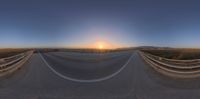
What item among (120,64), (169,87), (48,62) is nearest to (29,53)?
(48,62)

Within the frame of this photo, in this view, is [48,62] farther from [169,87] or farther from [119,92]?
[169,87]

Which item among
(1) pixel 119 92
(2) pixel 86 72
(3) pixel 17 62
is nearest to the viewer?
(1) pixel 119 92

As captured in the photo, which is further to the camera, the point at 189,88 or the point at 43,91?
the point at 189,88

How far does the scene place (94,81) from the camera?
22.8 feet

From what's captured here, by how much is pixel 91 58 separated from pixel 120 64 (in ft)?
2.46

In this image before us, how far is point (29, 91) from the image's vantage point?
6.55 metres

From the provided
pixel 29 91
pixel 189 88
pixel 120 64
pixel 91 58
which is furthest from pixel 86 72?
pixel 189 88

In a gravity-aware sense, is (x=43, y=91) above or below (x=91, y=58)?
below

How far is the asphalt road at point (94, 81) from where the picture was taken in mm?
6453

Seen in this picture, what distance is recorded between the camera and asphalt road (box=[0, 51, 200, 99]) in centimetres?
645

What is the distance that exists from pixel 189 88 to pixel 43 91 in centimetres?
350

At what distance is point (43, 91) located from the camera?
21.5 ft

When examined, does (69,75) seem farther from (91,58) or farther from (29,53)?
(29,53)

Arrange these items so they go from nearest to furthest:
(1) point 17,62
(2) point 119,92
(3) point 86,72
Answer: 1. (2) point 119,92
2. (3) point 86,72
3. (1) point 17,62
